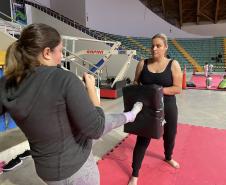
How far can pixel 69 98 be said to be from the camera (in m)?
0.86

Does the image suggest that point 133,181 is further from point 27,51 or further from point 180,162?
point 27,51

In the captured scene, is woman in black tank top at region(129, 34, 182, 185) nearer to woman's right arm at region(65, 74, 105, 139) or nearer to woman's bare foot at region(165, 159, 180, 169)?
woman's bare foot at region(165, 159, 180, 169)

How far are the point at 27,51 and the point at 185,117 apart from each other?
4.19 meters

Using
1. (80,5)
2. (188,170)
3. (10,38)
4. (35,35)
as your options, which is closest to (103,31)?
(80,5)

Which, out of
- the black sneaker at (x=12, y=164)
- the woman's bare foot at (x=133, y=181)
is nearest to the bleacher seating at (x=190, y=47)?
the black sneaker at (x=12, y=164)

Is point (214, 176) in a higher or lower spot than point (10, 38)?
lower

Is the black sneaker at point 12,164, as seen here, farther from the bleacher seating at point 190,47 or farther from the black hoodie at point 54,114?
the bleacher seating at point 190,47

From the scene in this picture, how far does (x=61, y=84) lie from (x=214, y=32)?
16.3m

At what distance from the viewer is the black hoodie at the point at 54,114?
88 cm

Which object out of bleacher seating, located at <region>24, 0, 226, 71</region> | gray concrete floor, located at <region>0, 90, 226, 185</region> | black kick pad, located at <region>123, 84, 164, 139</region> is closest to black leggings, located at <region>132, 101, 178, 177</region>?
black kick pad, located at <region>123, 84, 164, 139</region>

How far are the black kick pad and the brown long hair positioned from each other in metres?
1.13

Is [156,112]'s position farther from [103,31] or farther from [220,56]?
[220,56]

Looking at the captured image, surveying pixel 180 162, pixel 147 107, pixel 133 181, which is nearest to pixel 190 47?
pixel 180 162

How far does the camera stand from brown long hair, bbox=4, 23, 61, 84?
89 centimetres
